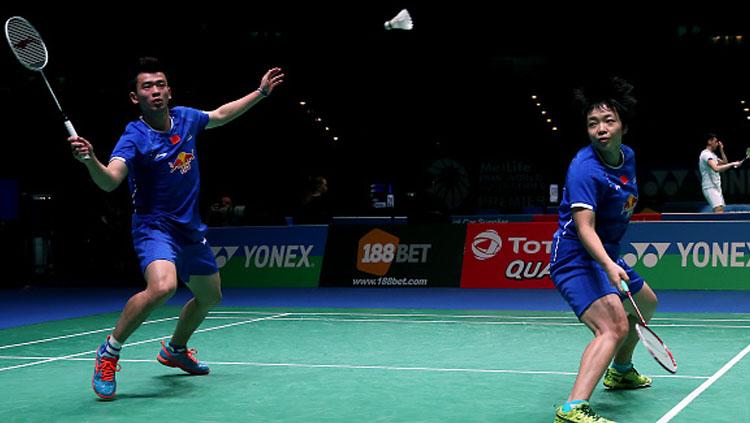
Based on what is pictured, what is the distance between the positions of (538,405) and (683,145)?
23.1 m

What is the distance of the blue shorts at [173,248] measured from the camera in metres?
5.73

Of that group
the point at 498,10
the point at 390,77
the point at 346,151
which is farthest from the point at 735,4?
the point at 346,151

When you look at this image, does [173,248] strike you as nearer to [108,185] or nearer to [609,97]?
[108,185]

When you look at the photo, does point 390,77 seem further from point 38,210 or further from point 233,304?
point 233,304

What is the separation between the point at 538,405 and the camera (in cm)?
524

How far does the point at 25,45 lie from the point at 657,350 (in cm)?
448

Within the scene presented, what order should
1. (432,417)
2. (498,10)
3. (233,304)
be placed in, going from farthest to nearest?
(498,10), (233,304), (432,417)

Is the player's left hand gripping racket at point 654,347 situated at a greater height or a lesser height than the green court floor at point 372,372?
greater

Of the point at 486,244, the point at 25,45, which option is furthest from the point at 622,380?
the point at 486,244

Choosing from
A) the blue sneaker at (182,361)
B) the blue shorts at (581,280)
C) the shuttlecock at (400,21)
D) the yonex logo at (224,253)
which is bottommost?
the yonex logo at (224,253)

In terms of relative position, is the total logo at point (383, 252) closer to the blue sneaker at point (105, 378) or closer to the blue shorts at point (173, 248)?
the blue shorts at point (173, 248)

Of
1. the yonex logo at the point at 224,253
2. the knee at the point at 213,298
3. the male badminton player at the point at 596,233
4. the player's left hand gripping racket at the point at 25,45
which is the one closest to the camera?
the male badminton player at the point at 596,233

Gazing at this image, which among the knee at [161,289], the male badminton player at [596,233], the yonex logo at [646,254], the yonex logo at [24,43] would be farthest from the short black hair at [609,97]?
the yonex logo at [646,254]

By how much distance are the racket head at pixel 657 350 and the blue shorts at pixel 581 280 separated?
8.6 inches
